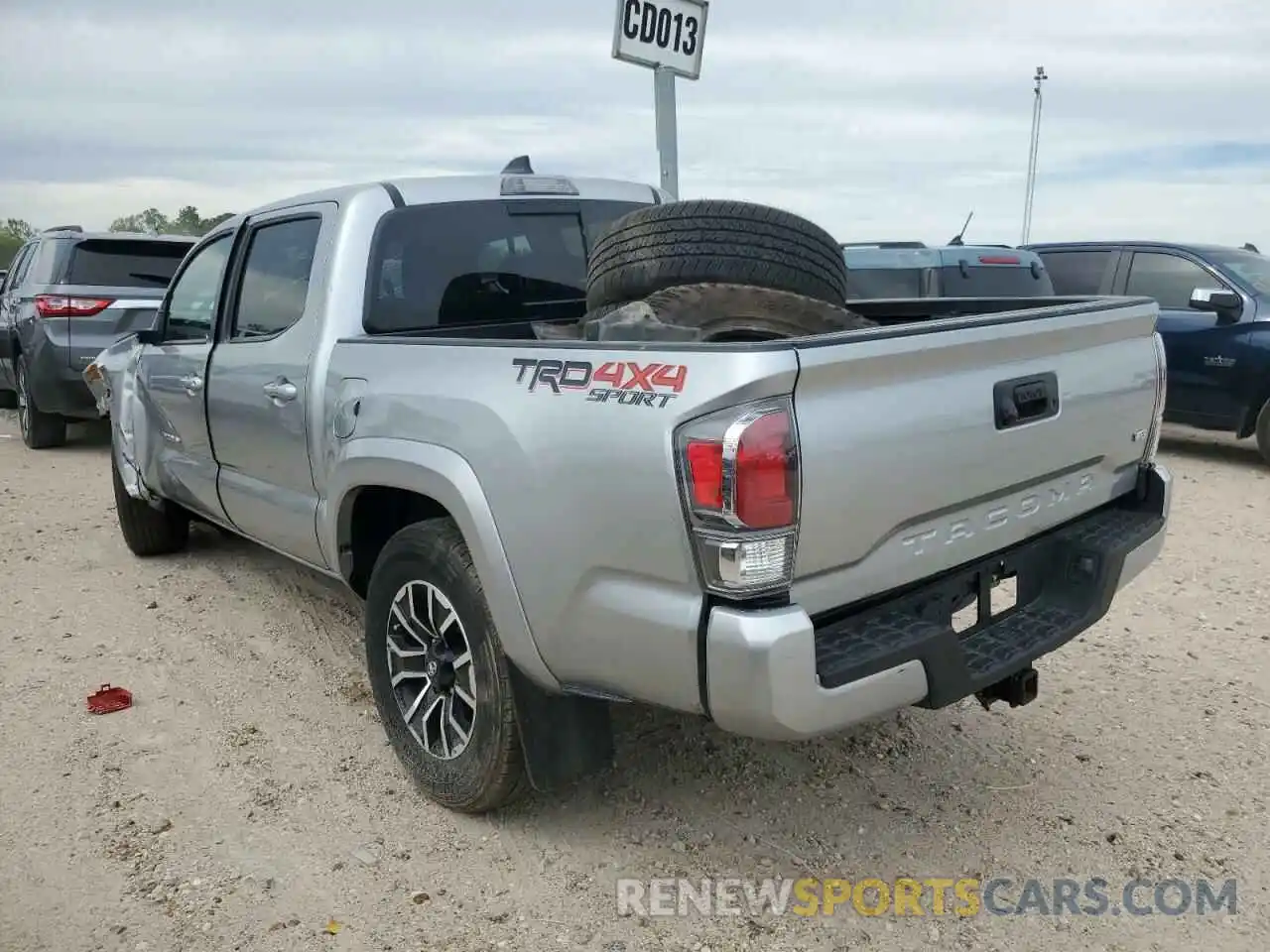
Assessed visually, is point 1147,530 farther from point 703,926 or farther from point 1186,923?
point 703,926

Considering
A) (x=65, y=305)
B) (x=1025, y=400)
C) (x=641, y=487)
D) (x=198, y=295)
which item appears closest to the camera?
(x=641, y=487)

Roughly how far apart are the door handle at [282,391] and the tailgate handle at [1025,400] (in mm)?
2268

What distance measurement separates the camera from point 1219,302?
786 centimetres

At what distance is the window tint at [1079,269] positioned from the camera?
8.92 metres

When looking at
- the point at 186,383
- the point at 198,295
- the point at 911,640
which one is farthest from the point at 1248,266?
the point at 186,383

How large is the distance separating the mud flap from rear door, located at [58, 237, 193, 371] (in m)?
7.62

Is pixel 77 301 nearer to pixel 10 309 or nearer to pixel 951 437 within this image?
pixel 10 309

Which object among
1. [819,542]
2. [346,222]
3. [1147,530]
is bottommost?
[1147,530]

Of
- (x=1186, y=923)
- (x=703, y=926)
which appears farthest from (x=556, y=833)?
(x=1186, y=923)

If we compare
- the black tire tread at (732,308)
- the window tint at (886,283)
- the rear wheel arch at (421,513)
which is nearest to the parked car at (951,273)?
the window tint at (886,283)

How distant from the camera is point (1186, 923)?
2586 mm

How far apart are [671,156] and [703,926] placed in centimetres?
441

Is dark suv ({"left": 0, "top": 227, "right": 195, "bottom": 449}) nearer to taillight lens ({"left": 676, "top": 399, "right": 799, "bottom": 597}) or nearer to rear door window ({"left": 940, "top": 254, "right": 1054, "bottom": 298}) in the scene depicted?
rear door window ({"left": 940, "top": 254, "right": 1054, "bottom": 298})

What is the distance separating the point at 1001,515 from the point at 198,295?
371 centimetres
